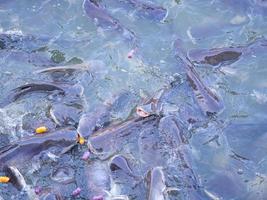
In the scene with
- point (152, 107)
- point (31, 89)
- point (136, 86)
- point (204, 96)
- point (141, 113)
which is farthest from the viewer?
point (136, 86)

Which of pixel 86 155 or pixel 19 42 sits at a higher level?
pixel 19 42

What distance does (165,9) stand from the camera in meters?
7.08

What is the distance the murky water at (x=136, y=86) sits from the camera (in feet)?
17.2

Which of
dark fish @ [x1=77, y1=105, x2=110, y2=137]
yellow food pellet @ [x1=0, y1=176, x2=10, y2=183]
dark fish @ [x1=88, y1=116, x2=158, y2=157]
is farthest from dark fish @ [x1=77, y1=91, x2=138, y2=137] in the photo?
yellow food pellet @ [x1=0, y1=176, x2=10, y2=183]

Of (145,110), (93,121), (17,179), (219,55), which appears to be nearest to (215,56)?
(219,55)

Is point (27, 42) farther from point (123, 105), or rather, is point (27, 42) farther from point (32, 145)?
point (32, 145)

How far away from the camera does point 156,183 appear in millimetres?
5016

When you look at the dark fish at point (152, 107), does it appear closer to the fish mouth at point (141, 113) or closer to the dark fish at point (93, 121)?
the fish mouth at point (141, 113)

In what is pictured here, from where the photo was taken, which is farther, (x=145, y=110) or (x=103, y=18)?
(x=103, y=18)

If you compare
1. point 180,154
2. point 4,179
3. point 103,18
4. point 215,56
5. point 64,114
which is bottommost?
point 180,154

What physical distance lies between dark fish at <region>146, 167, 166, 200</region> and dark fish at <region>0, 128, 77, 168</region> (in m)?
0.91

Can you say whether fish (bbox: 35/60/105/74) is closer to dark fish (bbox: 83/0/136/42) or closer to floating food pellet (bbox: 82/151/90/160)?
dark fish (bbox: 83/0/136/42)

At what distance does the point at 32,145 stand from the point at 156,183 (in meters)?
1.34

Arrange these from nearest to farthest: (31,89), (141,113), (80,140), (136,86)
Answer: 1. (80,140)
2. (141,113)
3. (31,89)
4. (136,86)
